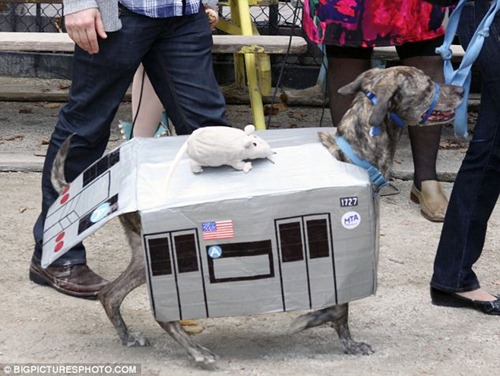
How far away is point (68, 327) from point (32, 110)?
12.7ft

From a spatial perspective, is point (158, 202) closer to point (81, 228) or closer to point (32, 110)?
point (81, 228)

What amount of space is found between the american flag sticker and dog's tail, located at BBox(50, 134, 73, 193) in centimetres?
93

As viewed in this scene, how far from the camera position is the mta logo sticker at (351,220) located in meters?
3.62

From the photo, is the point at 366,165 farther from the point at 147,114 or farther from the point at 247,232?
the point at 147,114

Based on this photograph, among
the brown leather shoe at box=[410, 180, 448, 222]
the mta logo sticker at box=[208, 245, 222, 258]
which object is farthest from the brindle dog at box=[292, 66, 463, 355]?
the brown leather shoe at box=[410, 180, 448, 222]

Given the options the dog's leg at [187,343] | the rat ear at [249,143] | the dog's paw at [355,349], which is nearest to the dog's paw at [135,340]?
the dog's leg at [187,343]

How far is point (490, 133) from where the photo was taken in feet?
13.6

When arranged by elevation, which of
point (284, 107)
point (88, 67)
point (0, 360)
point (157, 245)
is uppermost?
point (88, 67)

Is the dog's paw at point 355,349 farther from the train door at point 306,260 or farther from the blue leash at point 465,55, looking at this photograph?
the blue leash at point 465,55

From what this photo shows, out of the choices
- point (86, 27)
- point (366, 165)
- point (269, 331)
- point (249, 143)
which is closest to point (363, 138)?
point (366, 165)

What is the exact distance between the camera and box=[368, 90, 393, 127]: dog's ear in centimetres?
378

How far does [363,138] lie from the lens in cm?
388

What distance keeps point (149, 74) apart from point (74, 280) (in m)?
0.97

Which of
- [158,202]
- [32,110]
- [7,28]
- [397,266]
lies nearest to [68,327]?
[158,202]
